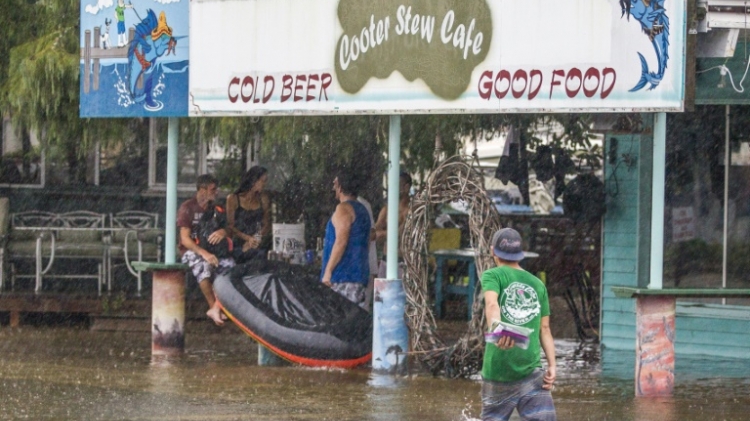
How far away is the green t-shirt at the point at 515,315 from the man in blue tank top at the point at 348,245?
16.3 feet

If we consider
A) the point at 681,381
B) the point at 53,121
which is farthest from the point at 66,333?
the point at 681,381

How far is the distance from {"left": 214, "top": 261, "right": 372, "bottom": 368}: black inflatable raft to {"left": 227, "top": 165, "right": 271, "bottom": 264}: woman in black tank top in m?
0.51

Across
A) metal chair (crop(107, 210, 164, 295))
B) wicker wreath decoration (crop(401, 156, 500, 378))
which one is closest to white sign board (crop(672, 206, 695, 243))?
wicker wreath decoration (crop(401, 156, 500, 378))

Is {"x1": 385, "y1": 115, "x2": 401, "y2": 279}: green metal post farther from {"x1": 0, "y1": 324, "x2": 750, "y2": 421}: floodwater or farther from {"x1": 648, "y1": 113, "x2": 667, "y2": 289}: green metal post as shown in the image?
{"x1": 648, "y1": 113, "x2": 667, "y2": 289}: green metal post

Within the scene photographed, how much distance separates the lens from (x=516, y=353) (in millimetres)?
7695

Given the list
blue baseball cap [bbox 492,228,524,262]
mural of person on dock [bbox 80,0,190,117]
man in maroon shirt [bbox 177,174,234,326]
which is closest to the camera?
blue baseball cap [bbox 492,228,524,262]

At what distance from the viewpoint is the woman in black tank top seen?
13.4 m

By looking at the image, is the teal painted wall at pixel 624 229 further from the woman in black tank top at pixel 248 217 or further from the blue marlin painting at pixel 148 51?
the blue marlin painting at pixel 148 51

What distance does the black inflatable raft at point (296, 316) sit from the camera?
12.3 m

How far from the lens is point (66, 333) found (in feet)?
51.5

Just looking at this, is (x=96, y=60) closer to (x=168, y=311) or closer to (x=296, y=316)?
(x=168, y=311)

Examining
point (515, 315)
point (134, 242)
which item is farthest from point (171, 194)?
point (515, 315)

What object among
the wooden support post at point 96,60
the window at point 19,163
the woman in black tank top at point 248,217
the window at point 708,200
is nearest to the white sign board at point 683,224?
the window at point 708,200

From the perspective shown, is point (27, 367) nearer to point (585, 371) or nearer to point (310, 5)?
point (310, 5)
